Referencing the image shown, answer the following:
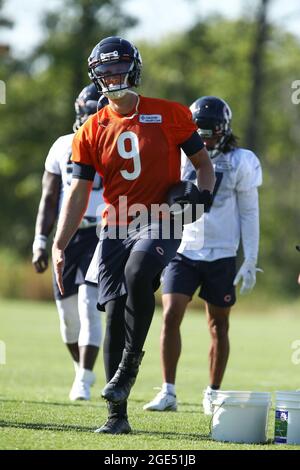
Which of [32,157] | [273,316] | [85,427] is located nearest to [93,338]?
[85,427]

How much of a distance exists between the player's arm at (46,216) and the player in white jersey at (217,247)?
114cm

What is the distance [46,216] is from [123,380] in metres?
3.14

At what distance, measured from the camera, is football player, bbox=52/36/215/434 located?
6195 millimetres

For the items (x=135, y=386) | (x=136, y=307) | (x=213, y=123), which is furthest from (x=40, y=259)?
(x=136, y=307)

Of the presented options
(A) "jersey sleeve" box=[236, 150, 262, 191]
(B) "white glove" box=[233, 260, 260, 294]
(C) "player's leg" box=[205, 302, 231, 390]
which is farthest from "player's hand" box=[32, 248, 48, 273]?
(A) "jersey sleeve" box=[236, 150, 262, 191]

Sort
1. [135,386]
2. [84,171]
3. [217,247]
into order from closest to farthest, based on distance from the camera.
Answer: [84,171] < [217,247] < [135,386]

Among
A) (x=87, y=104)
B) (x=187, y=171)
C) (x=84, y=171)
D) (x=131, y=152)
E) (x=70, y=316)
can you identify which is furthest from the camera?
(x=70, y=316)

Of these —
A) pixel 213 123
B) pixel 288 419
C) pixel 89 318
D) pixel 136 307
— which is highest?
pixel 213 123

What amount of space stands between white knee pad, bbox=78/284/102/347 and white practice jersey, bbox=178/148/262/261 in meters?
0.93

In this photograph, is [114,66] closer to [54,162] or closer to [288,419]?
[288,419]

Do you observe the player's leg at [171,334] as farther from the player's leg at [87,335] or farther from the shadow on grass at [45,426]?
the shadow on grass at [45,426]

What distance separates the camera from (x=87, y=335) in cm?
864

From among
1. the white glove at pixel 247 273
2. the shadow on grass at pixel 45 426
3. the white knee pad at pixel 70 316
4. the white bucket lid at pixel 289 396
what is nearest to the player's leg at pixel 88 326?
the white knee pad at pixel 70 316

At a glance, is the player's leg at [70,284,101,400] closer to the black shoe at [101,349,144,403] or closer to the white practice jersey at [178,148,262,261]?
the white practice jersey at [178,148,262,261]
